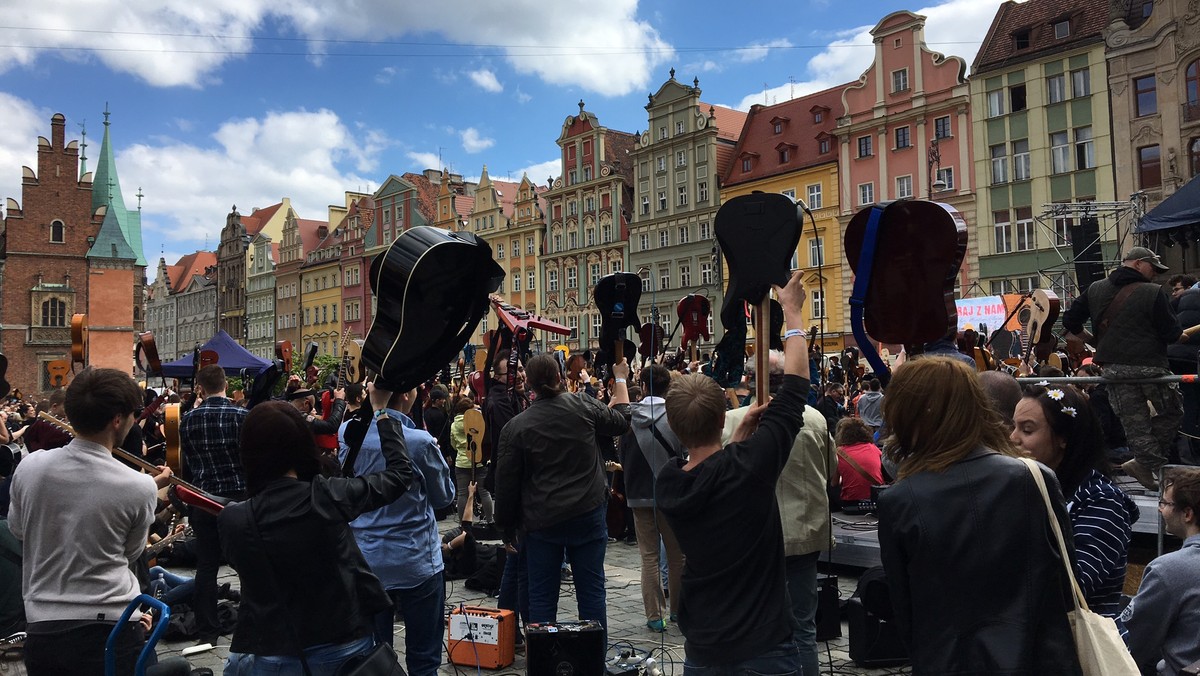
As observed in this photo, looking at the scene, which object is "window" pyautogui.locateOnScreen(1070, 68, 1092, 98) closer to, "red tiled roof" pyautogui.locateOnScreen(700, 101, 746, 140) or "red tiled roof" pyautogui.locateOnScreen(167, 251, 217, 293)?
"red tiled roof" pyautogui.locateOnScreen(700, 101, 746, 140)

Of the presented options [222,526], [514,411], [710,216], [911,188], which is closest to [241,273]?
[710,216]

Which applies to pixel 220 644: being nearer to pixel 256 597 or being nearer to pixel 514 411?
pixel 514 411

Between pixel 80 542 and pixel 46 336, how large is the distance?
213ft

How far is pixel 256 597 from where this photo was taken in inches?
130

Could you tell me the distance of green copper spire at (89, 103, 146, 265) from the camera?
208 ft

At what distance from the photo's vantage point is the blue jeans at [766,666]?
337 centimetres

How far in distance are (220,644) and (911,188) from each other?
37.8 meters

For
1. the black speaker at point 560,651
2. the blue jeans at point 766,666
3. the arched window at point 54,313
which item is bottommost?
the black speaker at point 560,651

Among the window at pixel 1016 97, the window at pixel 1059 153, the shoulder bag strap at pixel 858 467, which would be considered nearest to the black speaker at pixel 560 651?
the shoulder bag strap at pixel 858 467

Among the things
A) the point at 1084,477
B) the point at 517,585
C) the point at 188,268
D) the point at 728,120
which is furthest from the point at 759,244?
the point at 188,268

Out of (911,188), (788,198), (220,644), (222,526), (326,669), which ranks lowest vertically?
(220,644)

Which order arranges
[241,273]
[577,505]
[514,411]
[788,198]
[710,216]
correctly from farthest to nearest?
1. [241,273]
2. [710,216]
3. [514,411]
4. [577,505]
5. [788,198]

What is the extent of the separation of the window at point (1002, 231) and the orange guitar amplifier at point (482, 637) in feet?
114

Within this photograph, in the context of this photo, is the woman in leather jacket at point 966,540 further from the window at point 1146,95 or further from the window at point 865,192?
the window at point 865,192
